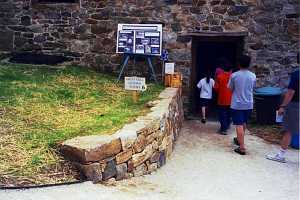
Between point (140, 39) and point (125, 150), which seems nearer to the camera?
point (125, 150)

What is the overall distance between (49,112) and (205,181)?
2.44m

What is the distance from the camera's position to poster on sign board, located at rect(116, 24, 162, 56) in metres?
10.0

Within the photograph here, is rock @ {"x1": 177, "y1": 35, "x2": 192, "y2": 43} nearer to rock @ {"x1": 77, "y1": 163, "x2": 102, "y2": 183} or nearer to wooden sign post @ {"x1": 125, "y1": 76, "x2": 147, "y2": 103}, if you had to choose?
wooden sign post @ {"x1": 125, "y1": 76, "x2": 147, "y2": 103}

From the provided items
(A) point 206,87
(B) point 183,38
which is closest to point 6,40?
(B) point 183,38

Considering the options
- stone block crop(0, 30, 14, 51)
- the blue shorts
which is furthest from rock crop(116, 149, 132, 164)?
stone block crop(0, 30, 14, 51)

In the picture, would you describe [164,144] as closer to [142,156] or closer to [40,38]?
[142,156]

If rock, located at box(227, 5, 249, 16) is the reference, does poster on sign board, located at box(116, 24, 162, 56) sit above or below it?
below

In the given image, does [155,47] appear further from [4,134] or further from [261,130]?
[4,134]

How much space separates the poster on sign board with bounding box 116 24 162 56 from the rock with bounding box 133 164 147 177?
15.6ft

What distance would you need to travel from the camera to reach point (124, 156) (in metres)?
5.29

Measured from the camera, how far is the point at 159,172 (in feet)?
19.7

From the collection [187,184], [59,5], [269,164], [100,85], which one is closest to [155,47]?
[100,85]

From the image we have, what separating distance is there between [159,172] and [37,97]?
8.49 ft

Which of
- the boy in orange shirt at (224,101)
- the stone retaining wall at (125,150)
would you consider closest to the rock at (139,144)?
the stone retaining wall at (125,150)
